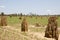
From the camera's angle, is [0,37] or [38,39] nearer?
[0,37]

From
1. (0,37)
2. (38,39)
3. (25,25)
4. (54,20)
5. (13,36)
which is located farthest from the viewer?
(25,25)

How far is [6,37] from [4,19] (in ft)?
81.2

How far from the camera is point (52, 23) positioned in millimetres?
28062

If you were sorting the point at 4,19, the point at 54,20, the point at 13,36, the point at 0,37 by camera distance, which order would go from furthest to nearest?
→ the point at 4,19 < the point at 54,20 < the point at 13,36 < the point at 0,37

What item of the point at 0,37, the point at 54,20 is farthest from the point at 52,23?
the point at 0,37

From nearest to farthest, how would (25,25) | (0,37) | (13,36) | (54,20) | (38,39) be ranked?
1. (0,37)
2. (13,36)
3. (38,39)
4. (54,20)
5. (25,25)

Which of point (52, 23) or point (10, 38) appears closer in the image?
point (10, 38)

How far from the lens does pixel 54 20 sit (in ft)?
91.3

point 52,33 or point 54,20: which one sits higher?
point 54,20

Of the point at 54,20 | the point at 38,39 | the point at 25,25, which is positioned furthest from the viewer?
the point at 25,25

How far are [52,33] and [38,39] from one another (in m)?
9.34

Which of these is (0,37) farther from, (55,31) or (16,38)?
(55,31)

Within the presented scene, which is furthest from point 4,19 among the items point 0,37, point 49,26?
point 0,37

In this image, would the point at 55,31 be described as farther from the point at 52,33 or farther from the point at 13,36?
the point at 13,36
